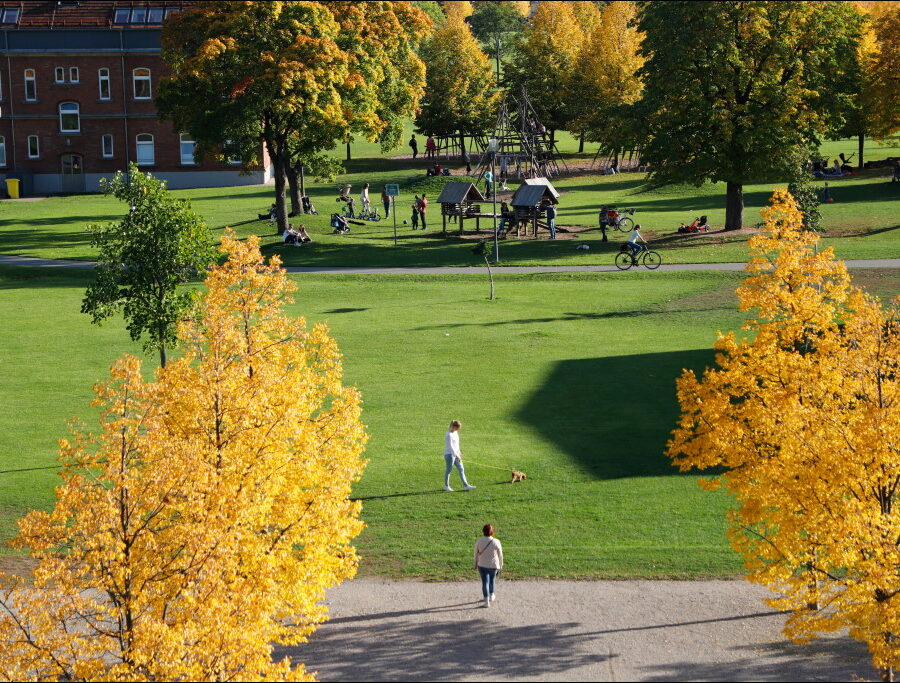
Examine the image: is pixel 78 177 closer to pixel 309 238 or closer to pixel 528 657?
pixel 309 238

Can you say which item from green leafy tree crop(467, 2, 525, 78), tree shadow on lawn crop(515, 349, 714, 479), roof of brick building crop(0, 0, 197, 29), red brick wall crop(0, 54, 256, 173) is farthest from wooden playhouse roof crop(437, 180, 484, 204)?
green leafy tree crop(467, 2, 525, 78)

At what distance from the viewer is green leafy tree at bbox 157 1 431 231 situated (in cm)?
5319

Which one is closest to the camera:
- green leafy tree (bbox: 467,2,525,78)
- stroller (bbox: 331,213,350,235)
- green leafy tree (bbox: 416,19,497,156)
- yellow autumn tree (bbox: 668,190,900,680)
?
yellow autumn tree (bbox: 668,190,900,680)

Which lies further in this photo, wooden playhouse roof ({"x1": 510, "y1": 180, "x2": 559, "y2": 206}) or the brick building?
the brick building

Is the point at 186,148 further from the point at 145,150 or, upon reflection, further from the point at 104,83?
the point at 104,83

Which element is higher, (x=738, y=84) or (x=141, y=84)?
(x=141, y=84)

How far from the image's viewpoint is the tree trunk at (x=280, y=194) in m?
57.2

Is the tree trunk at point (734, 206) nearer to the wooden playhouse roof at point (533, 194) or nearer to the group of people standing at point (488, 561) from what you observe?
the wooden playhouse roof at point (533, 194)

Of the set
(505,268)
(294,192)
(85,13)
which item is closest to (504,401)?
(505,268)

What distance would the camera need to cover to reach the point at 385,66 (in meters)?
62.3

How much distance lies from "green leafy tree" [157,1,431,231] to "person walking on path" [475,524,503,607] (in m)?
38.1

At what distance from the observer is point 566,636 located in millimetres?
16969

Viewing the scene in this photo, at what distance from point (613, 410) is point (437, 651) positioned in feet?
44.0

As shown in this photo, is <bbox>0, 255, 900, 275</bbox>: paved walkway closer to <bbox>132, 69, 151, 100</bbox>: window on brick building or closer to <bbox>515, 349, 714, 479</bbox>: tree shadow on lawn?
<bbox>515, 349, 714, 479</bbox>: tree shadow on lawn
